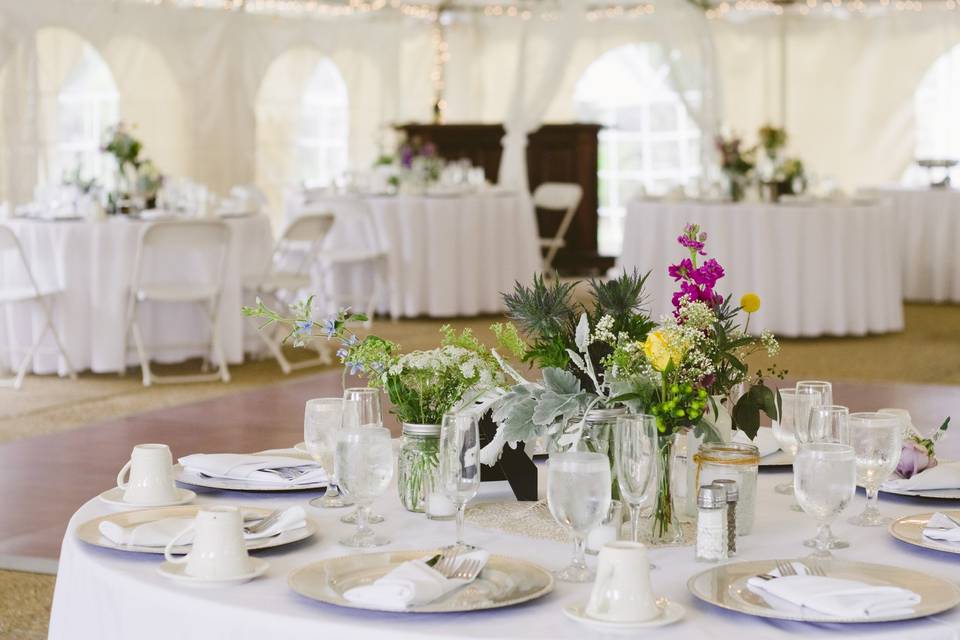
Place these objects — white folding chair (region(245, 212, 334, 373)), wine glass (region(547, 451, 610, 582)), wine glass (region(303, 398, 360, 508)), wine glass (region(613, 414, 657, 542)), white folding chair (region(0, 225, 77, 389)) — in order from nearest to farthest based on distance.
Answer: wine glass (region(547, 451, 610, 582)), wine glass (region(613, 414, 657, 542)), wine glass (region(303, 398, 360, 508)), white folding chair (region(0, 225, 77, 389)), white folding chair (region(245, 212, 334, 373))

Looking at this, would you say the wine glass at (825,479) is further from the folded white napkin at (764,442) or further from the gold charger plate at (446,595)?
the folded white napkin at (764,442)

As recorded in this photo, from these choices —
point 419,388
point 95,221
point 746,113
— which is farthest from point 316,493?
point 746,113

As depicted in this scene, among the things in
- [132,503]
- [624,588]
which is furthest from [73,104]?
[624,588]

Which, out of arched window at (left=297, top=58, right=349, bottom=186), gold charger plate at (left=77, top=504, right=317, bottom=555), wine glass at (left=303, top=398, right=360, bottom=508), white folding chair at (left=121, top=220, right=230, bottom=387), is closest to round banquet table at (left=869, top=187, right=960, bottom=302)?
arched window at (left=297, top=58, right=349, bottom=186)

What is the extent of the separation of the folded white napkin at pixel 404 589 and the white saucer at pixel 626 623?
0.15 m

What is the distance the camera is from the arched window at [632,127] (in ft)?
48.1

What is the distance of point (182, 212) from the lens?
808cm

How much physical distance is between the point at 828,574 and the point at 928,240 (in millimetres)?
10147

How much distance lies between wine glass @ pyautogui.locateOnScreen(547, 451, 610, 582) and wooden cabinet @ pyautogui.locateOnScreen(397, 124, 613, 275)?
36.7 ft

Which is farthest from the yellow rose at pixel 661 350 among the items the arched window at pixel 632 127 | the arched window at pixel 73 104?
the arched window at pixel 632 127

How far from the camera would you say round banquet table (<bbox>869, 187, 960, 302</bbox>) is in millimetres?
11180

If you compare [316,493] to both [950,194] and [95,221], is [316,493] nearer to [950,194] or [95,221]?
[95,221]

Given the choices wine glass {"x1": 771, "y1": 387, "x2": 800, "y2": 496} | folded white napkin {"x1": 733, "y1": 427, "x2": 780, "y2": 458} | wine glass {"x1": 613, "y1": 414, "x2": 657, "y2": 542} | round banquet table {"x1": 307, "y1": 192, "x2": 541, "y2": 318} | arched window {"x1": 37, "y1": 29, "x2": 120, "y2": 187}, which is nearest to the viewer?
wine glass {"x1": 613, "y1": 414, "x2": 657, "y2": 542}

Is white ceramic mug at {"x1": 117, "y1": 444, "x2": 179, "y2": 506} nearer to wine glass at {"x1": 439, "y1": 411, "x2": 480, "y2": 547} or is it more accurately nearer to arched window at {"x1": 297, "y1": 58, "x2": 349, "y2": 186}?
wine glass at {"x1": 439, "y1": 411, "x2": 480, "y2": 547}
